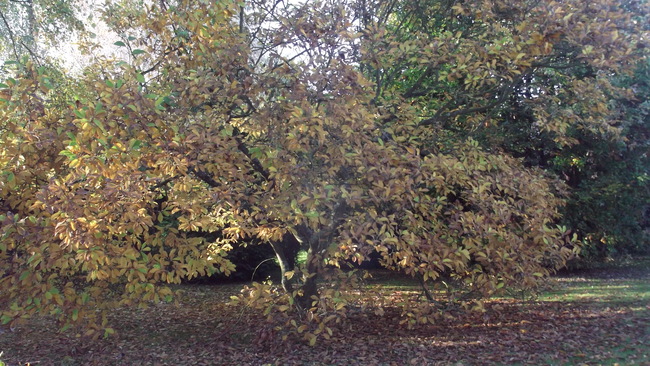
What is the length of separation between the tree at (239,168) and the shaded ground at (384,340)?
540mm

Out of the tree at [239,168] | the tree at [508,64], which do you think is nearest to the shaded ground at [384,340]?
the tree at [239,168]

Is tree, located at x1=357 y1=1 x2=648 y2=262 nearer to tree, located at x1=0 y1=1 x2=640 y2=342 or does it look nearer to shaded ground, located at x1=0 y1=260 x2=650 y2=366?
tree, located at x1=0 y1=1 x2=640 y2=342

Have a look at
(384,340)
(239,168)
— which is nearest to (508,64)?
(239,168)

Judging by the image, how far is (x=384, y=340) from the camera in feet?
18.9

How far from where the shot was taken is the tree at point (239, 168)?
3695 mm

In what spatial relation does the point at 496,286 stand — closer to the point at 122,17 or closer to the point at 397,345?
the point at 397,345

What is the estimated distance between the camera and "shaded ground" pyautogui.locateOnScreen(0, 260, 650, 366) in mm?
5113

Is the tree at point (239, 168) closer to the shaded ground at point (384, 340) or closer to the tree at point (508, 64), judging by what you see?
the tree at point (508, 64)

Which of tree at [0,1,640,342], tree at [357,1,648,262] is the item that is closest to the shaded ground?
tree at [0,1,640,342]

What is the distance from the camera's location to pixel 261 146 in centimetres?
439

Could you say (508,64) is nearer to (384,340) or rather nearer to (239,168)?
(239,168)

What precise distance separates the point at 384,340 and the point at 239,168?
2.76m

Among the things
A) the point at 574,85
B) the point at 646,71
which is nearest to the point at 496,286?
the point at 574,85

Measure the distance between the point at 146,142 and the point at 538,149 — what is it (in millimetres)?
7236
